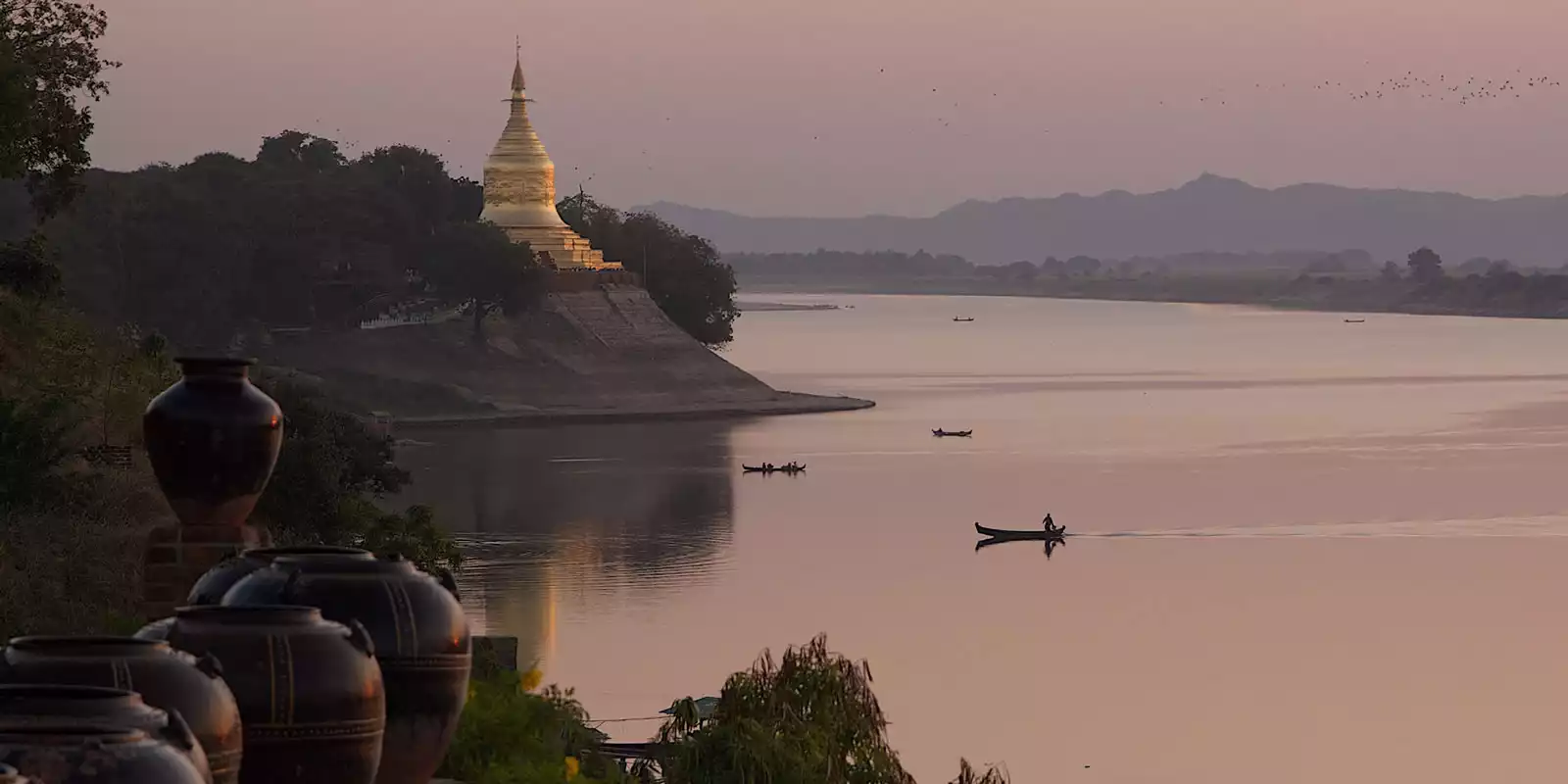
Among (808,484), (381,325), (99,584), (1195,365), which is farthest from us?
(1195,365)

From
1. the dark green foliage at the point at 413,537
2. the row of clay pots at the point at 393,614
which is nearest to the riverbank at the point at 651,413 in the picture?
the dark green foliage at the point at 413,537

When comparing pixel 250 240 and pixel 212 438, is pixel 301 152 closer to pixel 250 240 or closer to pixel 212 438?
pixel 250 240

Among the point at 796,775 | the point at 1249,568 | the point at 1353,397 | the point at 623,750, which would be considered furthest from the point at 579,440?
the point at 796,775

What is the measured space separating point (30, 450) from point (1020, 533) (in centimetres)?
3442

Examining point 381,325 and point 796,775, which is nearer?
point 796,775

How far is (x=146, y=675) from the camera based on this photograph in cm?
752

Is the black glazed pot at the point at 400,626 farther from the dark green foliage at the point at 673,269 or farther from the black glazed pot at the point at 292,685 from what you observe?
the dark green foliage at the point at 673,269

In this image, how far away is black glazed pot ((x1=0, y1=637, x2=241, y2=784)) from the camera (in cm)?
748

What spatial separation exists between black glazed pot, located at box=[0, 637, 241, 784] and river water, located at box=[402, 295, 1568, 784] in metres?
25.9

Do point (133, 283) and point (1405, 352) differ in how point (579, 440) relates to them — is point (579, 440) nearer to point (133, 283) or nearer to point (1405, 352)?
point (133, 283)

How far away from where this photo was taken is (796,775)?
738 inches

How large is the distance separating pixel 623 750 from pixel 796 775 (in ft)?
29.9

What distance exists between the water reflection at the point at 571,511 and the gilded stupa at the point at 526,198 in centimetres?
1494

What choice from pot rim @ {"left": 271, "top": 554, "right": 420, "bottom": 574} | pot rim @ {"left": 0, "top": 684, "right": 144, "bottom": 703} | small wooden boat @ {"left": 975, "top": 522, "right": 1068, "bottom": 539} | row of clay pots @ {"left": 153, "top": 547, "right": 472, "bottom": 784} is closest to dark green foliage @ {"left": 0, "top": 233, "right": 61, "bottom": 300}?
small wooden boat @ {"left": 975, "top": 522, "right": 1068, "bottom": 539}
